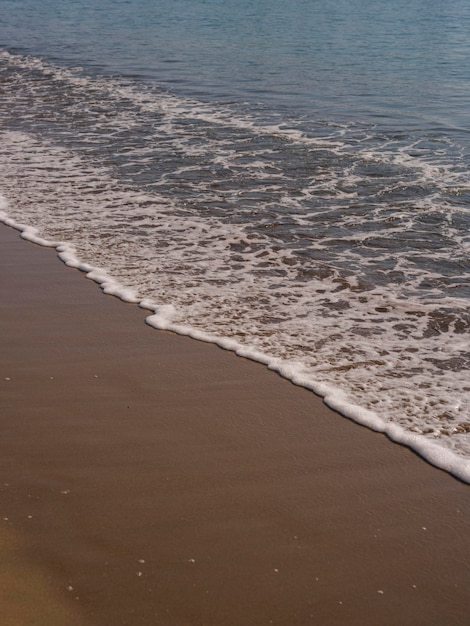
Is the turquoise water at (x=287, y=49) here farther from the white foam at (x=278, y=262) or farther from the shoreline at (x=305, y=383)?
the shoreline at (x=305, y=383)

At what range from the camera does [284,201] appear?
853 centimetres

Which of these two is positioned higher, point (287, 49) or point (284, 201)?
point (287, 49)

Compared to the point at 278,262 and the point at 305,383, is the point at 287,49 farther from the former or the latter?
the point at 305,383

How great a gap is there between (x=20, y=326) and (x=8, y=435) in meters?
1.40

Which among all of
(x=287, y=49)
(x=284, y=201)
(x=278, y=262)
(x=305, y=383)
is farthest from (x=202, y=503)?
(x=287, y=49)

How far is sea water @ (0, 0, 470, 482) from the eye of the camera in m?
5.00

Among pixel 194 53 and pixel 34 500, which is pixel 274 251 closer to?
pixel 34 500

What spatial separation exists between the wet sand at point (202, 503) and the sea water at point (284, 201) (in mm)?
330

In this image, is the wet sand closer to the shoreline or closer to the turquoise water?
the shoreline

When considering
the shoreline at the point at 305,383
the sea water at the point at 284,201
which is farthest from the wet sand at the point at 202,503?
the sea water at the point at 284,201

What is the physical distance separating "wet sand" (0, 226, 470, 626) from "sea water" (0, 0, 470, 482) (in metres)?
0.33

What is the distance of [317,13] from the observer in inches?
1138

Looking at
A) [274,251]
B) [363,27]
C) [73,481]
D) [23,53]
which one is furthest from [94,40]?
[73,481]

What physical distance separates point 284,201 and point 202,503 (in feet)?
17.8
